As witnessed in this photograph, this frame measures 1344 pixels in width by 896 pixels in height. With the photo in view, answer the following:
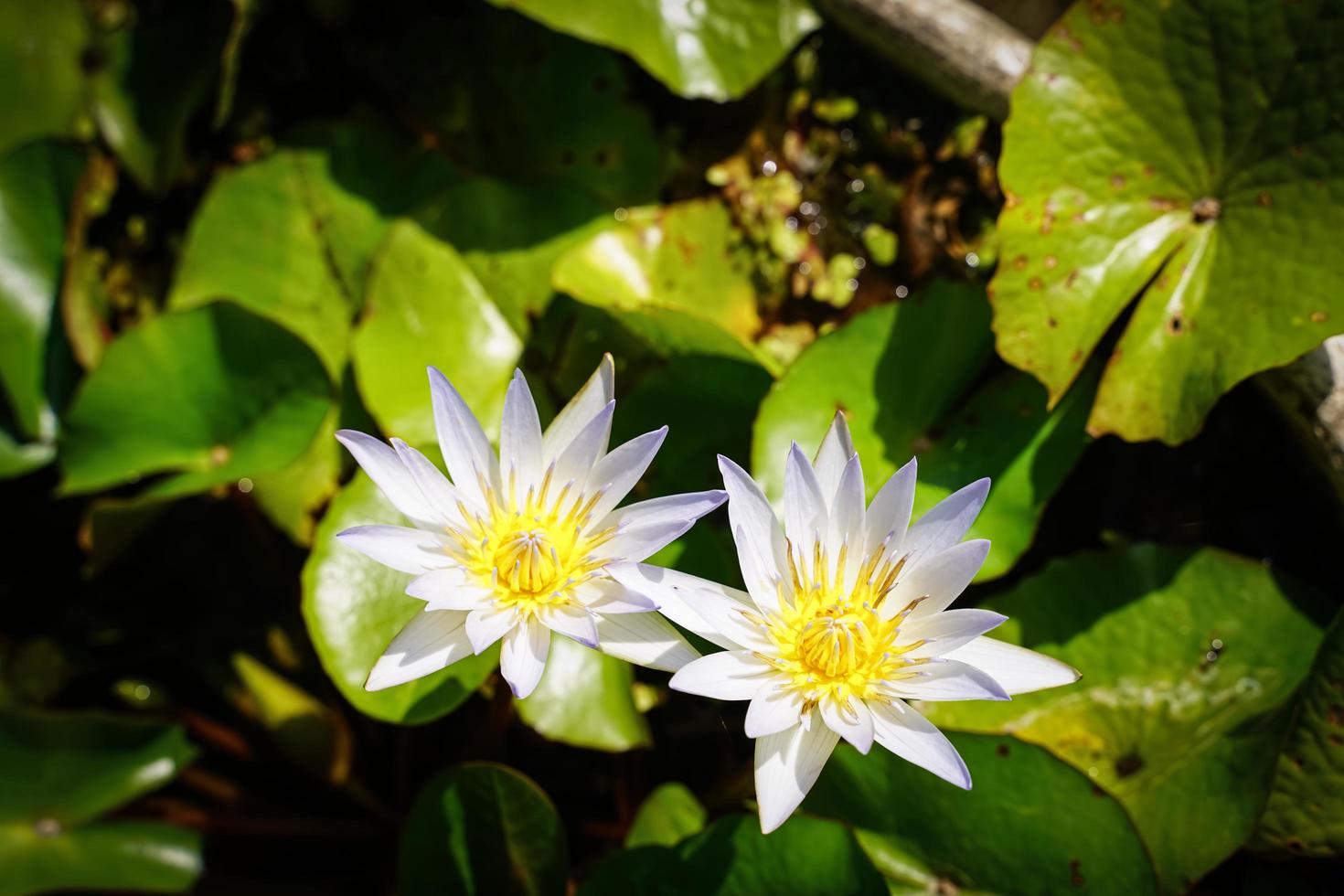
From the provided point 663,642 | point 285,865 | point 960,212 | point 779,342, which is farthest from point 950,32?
point 285,865

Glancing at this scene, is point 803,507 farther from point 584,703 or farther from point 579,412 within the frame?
point 584,703

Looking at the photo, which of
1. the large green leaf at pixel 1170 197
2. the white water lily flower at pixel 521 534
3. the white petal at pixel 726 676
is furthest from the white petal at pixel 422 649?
the large green leaf at pixel 1170 197

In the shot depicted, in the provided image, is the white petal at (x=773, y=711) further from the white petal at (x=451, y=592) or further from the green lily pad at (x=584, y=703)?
the green lily pad at (x=584, y=703)

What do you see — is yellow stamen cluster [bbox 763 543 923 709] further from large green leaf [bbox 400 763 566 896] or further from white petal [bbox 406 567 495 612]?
large green leaf [bbox 400 763 566 896]

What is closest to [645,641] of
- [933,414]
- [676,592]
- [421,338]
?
[676,592]

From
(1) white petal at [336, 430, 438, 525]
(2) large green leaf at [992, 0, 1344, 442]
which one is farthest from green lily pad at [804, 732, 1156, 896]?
(1) white petal at [336, 430, 438, 525]
